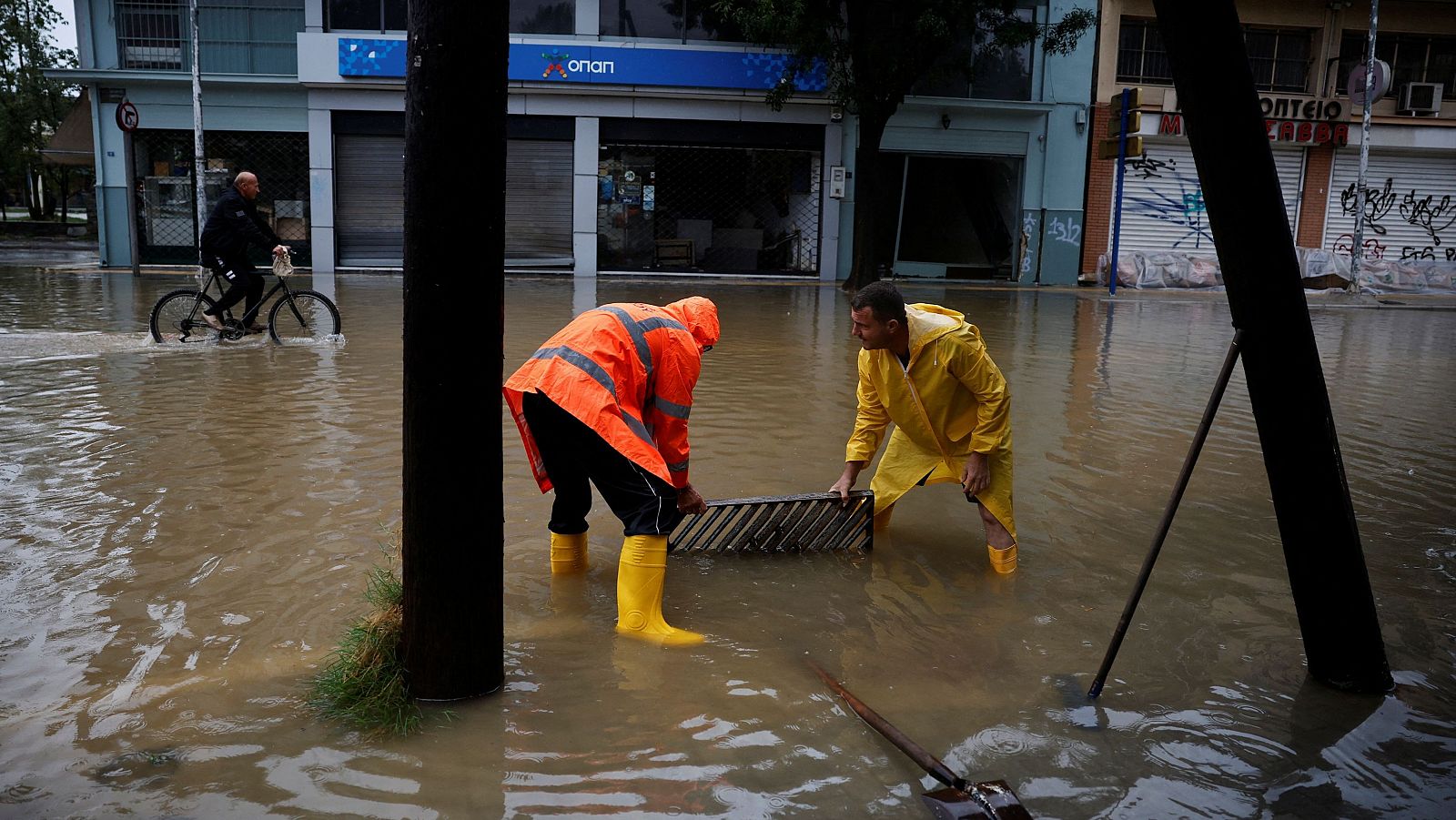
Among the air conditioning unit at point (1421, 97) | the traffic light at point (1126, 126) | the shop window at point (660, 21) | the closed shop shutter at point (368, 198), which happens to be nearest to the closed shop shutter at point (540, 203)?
the closed shop shutter at point (368, 198)

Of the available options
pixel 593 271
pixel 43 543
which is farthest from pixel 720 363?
pixel 593 271

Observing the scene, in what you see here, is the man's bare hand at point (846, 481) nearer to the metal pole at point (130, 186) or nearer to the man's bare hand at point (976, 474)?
the man's bare hand at point (976, 474)

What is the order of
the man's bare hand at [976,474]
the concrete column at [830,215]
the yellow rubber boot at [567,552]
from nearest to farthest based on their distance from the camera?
the yellow rubber boot at [567,552], the man's bare hand at [976,474], the concrete column at [830,215]

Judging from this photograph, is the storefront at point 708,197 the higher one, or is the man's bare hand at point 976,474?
the storefront at point 708,197

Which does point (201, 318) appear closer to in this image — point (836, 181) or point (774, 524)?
point (774, 524)

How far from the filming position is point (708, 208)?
73.9ft

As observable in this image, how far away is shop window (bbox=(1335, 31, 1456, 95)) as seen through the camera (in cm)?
2361

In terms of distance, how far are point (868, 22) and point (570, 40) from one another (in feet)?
18.7

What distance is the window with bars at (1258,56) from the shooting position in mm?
22891

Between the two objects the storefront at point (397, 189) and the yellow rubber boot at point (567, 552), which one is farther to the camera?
the storefront at point (397, 189)

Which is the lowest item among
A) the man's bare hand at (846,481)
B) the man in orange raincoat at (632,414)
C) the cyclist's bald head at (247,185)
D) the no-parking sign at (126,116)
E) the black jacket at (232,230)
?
the man's bare hand at (846,481)

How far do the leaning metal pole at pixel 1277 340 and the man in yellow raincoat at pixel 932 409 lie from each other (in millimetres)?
1272

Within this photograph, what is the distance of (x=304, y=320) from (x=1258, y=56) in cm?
2109

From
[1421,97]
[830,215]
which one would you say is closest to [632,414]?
[830,215]
